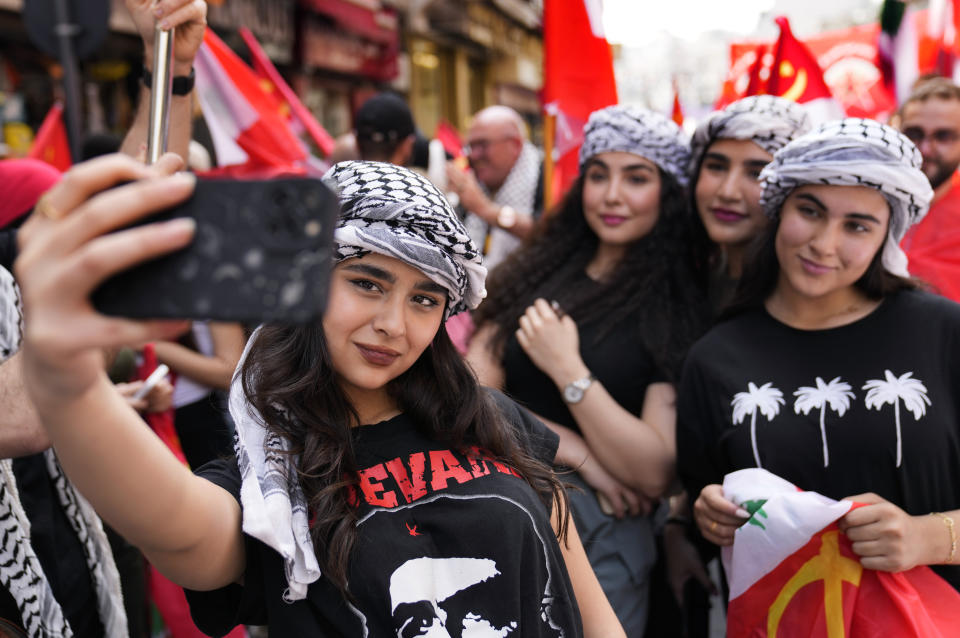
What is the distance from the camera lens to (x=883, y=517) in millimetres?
1836

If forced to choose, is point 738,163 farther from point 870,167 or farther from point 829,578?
point 829,578

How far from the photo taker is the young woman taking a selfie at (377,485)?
1.31m

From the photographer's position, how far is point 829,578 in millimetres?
1895

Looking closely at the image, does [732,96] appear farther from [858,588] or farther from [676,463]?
[858,588]

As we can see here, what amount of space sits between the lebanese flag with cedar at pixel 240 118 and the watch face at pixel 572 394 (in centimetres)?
264

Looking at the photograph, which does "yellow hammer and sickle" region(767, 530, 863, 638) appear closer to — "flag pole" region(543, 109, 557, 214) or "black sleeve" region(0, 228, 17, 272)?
"black sleeve" region(0, 228, 17, 272)

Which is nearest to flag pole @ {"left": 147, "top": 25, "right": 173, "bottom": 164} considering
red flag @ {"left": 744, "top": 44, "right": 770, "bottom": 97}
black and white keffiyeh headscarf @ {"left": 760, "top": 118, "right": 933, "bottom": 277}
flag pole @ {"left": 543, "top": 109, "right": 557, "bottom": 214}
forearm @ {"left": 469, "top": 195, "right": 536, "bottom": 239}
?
black and white keffiyeh headscarf @ {"left": 760, "top": 118, "right": 933, "bottom": 277}

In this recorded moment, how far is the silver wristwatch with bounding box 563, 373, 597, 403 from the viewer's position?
2.44 m

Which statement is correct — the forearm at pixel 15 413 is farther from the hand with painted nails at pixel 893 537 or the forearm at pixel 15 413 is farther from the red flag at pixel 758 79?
the red flag at pixel 758 79

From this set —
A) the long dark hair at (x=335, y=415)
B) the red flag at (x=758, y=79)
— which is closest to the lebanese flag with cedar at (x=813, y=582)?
the long dark hair at (x=335, y=415)

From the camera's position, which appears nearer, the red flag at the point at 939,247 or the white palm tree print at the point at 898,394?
the white palm tree print at the point at 898,394

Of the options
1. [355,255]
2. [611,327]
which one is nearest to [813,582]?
[611,327]

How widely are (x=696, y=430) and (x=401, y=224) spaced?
3.92 feet

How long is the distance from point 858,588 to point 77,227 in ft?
6.23
